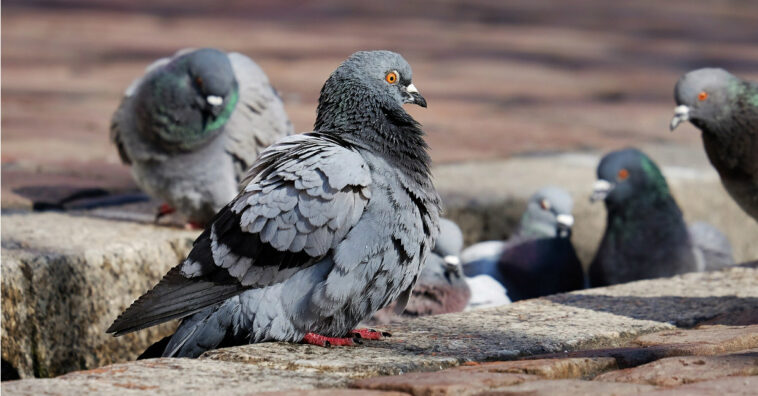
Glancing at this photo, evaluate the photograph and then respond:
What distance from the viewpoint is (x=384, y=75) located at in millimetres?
3365

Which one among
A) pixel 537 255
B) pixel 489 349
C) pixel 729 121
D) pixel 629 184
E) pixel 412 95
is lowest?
pixel 537 255

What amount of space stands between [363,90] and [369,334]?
2.32ft

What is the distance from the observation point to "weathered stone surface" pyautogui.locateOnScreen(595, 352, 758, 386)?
2.58 meters

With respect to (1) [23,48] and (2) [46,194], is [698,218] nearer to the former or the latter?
(2) [46,194]

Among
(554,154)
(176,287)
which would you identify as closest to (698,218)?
(554,154)

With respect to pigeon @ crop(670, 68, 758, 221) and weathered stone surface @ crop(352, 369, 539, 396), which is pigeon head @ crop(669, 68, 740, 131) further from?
weathered stone surface @ crop(352, 369, 539, 396)

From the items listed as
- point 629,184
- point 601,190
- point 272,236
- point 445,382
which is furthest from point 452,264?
point 445,382

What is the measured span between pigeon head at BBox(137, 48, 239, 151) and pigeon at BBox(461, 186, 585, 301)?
1.44 m

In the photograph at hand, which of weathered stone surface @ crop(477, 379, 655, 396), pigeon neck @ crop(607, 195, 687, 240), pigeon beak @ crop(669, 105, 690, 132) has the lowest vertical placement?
pigeon neck @ crop(607, 195, 687, 240)

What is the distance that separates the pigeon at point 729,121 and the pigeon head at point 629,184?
466 millimetres

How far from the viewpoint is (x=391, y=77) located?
3.38 m

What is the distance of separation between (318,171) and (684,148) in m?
4.68

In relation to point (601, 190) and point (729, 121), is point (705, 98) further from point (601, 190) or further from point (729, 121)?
point (601, 190)

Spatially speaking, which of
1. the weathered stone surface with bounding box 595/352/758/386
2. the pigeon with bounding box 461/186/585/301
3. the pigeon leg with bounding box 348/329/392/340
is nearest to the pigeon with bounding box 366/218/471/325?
the pigeon with bounding box 461/186/585/301
